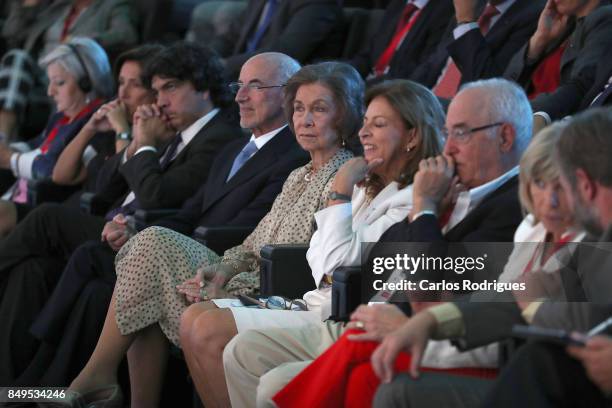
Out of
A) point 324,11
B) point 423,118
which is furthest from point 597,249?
point 324,11

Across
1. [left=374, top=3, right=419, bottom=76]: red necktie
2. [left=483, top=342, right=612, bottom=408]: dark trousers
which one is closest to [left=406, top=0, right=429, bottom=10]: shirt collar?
[left=374, top=3, right=419, bottom=76]: red necktie

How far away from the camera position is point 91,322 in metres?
4.30

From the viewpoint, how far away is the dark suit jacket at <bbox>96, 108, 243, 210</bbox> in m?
4.75

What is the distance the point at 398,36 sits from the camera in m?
5.52

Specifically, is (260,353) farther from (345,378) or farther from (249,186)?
(249,186)

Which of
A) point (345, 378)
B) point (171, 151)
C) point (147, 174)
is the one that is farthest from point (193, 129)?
point (345, 378)

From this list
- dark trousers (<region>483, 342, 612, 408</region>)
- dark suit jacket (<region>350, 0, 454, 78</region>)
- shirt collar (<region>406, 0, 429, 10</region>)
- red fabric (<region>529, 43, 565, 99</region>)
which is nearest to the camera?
dark trousers (<region>483, 342, 612, 408</region>)

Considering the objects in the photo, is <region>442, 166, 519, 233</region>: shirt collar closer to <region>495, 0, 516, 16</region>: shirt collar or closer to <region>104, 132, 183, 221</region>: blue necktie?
<region>495, 0, 516, 16</region>: shirt collar

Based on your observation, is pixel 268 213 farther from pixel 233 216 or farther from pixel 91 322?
pixel 91 322

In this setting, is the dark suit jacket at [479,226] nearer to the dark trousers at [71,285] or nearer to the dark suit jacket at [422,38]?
the dark trousers at [71,285]

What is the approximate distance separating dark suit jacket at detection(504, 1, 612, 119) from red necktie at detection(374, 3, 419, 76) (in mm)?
1374

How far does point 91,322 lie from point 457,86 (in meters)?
1.69

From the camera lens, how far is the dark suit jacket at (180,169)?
15.6ft

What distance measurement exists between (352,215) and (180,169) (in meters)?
1.43
